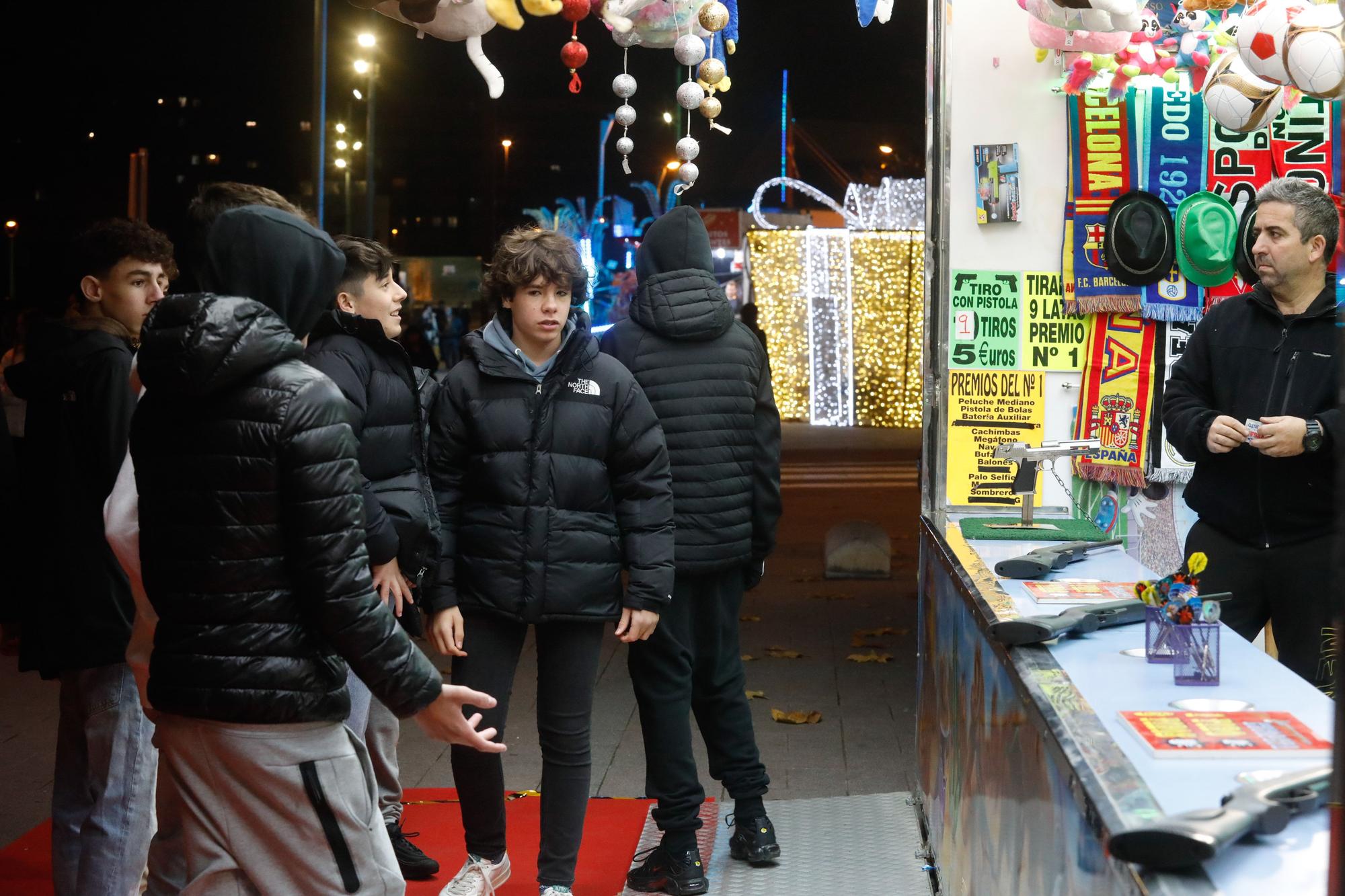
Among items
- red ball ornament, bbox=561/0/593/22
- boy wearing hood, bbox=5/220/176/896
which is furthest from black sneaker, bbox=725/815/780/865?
red ball ornament, bbox=561/0/593/22

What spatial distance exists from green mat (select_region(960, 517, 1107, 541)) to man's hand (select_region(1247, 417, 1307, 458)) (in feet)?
1.71

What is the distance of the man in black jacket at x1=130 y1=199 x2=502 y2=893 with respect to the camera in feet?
7.31

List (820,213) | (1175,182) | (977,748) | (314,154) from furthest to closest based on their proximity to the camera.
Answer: (820,213) < (314,154) < (1175,182) < (977,748)

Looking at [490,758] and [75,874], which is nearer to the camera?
[75,874]

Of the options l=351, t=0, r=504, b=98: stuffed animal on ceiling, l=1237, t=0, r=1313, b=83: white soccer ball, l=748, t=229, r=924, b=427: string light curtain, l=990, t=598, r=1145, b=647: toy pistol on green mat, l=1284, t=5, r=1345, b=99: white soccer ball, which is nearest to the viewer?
l=990, t=598, r=1145, b=647: toy pistol on green mat

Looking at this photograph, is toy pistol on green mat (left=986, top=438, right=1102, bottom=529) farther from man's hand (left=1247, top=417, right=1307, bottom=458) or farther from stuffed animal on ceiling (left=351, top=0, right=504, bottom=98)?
stuffed animal on ceiling (left=351, top=0, right=504, bottom=98)

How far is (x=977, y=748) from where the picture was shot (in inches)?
119

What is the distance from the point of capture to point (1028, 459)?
4.00 metres

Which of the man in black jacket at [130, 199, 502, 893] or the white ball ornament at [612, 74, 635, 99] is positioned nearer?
the man in black jacket at [130, 199, 502, 893]

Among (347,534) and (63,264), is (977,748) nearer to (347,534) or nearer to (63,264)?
(347,534)

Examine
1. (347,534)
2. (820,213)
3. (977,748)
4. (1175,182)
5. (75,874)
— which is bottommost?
(75,874)

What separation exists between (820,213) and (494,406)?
923 inches

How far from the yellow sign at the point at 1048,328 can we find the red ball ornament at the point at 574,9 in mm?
1673

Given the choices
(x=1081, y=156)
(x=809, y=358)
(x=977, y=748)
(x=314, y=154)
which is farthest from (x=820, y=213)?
(x=977, y=748)
